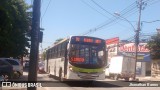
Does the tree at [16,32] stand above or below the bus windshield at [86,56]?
above

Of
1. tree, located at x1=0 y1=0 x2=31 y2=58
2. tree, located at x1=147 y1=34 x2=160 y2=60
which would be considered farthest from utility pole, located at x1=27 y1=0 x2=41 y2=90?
tree, located at x1=147 y1=34 x2=160 y2=60

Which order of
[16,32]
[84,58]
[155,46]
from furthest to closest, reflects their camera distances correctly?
[155,46] < [16,32] < [84,58]

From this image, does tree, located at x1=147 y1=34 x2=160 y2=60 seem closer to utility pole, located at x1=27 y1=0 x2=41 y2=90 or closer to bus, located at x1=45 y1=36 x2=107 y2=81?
bus, located at x1=45 y1=36 x2=107 y2=81

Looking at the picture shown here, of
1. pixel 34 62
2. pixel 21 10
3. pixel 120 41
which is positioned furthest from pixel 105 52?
pixel 120 41

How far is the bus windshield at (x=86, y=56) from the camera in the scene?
2169cm

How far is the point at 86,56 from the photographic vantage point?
858 inches

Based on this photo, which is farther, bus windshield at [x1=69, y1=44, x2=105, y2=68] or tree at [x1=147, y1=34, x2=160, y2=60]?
tree at [x1=147, y1=34, x2=160, y2=60]

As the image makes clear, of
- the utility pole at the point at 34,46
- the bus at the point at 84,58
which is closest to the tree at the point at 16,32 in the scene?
the bus at the point at 84,58

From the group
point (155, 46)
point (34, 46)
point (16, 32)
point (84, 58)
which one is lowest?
point (84, 58)

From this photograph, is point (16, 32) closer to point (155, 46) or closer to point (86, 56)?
point (86, 56)

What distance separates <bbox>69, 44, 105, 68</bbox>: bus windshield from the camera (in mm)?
21688

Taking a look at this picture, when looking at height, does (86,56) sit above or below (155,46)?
below

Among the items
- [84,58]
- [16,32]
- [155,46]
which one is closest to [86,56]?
[84,58]

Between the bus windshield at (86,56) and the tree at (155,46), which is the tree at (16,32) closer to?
the bus windshield at (86,56)
